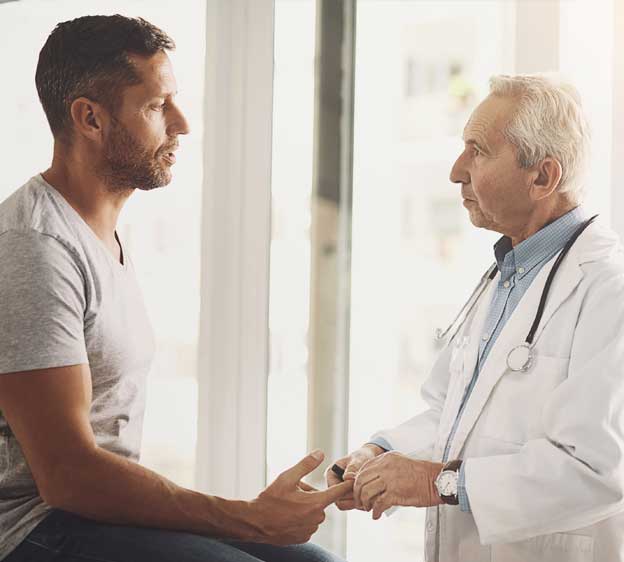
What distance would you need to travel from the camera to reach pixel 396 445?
1763mm

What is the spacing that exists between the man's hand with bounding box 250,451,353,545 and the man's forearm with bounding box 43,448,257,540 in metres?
0.05

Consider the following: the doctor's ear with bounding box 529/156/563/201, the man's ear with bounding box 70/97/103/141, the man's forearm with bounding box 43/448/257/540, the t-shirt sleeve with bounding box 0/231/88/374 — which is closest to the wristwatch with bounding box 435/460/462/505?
the man's forearm with bounding box 43/448/257/540

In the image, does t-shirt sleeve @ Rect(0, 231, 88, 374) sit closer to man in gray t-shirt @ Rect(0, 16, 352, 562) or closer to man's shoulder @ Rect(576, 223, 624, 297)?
man in gray t-shirt @ Rect(0, 16, 352, 562)

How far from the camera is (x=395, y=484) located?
1.51 m

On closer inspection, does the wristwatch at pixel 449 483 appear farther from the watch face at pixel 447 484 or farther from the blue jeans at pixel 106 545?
the blue jeans at pixel 106 545

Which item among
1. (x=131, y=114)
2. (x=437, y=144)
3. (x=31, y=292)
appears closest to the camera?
(x=31, y=292)

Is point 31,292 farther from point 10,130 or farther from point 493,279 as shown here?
point 10,130

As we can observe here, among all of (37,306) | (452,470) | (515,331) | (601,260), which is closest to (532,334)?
(515,331)

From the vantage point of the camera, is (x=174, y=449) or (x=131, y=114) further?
(x=174, y=449)

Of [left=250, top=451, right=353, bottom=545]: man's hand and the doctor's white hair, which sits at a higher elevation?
the doctor's white hair

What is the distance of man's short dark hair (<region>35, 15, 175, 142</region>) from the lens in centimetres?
160

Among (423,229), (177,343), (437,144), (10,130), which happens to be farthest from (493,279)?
(423,229)

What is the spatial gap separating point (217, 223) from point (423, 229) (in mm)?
1787

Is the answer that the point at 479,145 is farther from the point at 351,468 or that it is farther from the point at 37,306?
the point at 37,306
